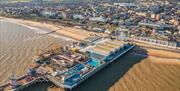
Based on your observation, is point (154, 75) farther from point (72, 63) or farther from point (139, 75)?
point (72, 63)

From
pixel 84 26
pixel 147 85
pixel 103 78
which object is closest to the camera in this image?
pixel 147 85

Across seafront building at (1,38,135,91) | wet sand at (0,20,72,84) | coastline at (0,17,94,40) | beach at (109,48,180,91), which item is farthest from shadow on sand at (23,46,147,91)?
coastline at (0,17,94,40)

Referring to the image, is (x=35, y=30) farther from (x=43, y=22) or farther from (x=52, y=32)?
(x=43, y=22)

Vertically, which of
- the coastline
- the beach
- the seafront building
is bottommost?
the beach

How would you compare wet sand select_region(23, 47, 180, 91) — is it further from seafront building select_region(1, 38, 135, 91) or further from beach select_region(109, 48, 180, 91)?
seafront building select_region(1, 38, 135, 91)

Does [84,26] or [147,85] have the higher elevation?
[84,26]

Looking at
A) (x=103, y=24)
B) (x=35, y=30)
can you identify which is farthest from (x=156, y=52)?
(x=35, y=30)
